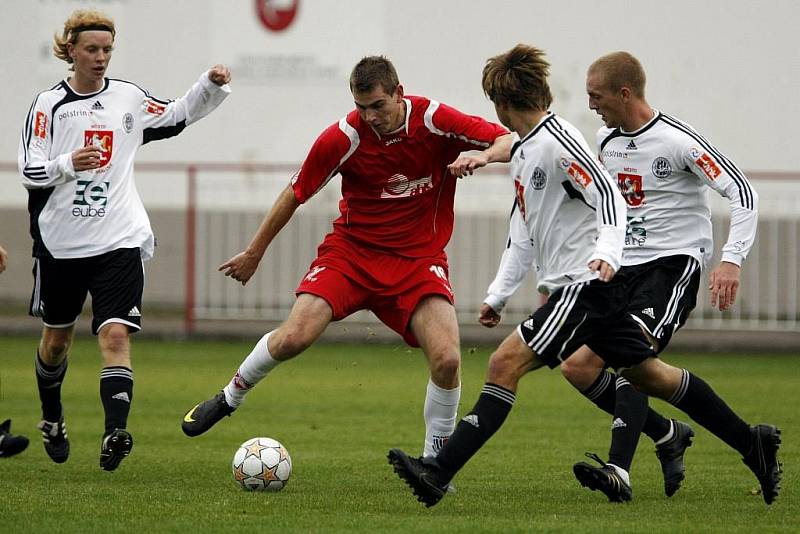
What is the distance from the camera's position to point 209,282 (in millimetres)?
18297

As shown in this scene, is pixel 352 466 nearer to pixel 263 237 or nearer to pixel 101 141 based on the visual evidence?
pixel 263 237

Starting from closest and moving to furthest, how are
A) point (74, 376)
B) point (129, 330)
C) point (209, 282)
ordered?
point (129, 330) → point (74, 376) → point (209, 282)

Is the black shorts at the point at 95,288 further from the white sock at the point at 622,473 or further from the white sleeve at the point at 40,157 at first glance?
the white sock at the point at 622,473

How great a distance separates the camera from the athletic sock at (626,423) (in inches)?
264

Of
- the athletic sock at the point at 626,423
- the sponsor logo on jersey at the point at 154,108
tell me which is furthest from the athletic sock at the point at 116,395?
the athletic sock at the point at 626,423

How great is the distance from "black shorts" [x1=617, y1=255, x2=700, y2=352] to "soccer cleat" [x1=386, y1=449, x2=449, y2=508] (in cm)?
134

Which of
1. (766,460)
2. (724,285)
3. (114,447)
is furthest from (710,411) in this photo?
(114,447)

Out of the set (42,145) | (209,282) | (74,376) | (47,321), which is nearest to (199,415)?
(47,321)

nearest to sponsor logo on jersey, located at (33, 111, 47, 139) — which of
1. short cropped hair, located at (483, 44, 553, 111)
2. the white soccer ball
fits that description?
the white soccer ball

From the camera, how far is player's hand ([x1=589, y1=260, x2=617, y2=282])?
5719 mm

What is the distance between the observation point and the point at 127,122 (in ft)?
25.5

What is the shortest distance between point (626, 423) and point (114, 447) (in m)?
2.49

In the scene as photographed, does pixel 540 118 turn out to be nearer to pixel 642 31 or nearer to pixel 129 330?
pixel 129 330

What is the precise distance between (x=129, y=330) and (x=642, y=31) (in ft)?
41.2
